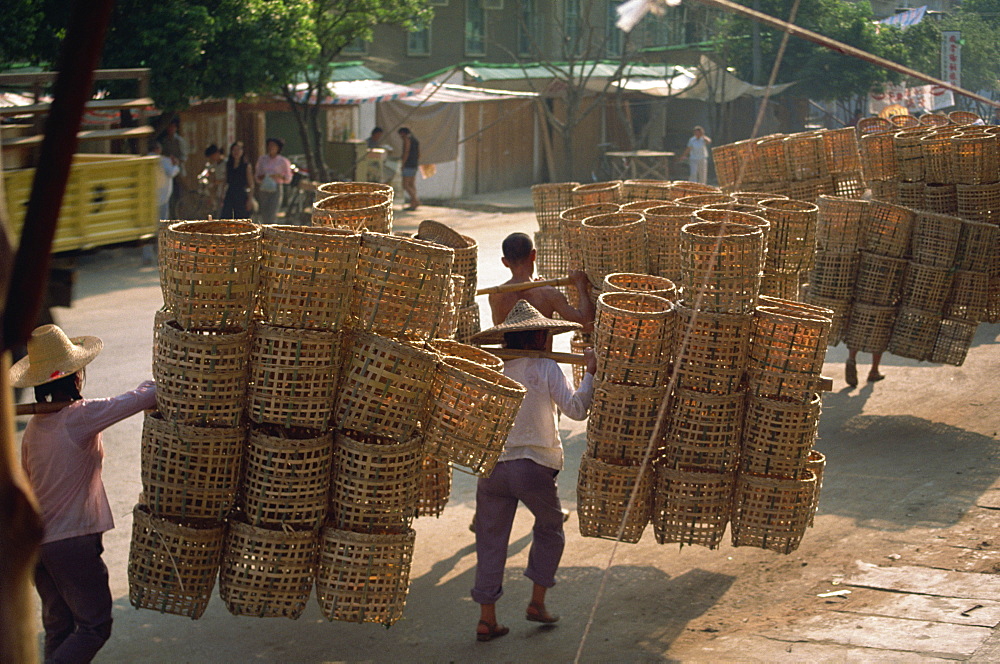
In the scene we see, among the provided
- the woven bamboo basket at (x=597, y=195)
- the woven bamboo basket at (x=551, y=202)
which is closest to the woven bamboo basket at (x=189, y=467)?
the woven bamboo basket at (x=597, y=195)

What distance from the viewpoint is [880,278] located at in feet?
24.4

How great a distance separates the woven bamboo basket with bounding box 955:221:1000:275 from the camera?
727cm

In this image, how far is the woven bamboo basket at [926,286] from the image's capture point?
24.0ft

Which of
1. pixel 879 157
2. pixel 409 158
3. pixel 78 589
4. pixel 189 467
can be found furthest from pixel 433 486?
pixel 409 158

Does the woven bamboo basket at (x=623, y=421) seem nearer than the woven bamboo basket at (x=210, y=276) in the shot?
No

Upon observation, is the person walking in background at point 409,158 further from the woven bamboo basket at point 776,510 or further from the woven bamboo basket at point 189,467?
the woven bamboo basket at point 189,467

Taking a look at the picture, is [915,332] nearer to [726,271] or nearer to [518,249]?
[518,249]

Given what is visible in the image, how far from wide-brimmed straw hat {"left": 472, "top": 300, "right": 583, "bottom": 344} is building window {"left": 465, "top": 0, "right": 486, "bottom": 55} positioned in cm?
2635

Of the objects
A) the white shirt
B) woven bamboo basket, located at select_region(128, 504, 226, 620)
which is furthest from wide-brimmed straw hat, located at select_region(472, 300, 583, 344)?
woven bamboo basket, located at select_region(128, 504, 226, 620)

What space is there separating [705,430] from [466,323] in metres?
1.94

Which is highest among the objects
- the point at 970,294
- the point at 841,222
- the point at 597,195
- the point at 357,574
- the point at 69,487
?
the point at 597,195

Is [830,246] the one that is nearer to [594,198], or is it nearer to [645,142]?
[594,198]

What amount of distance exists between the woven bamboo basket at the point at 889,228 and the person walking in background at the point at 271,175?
36.9ft

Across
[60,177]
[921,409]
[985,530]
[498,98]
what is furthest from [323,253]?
[498,98]
